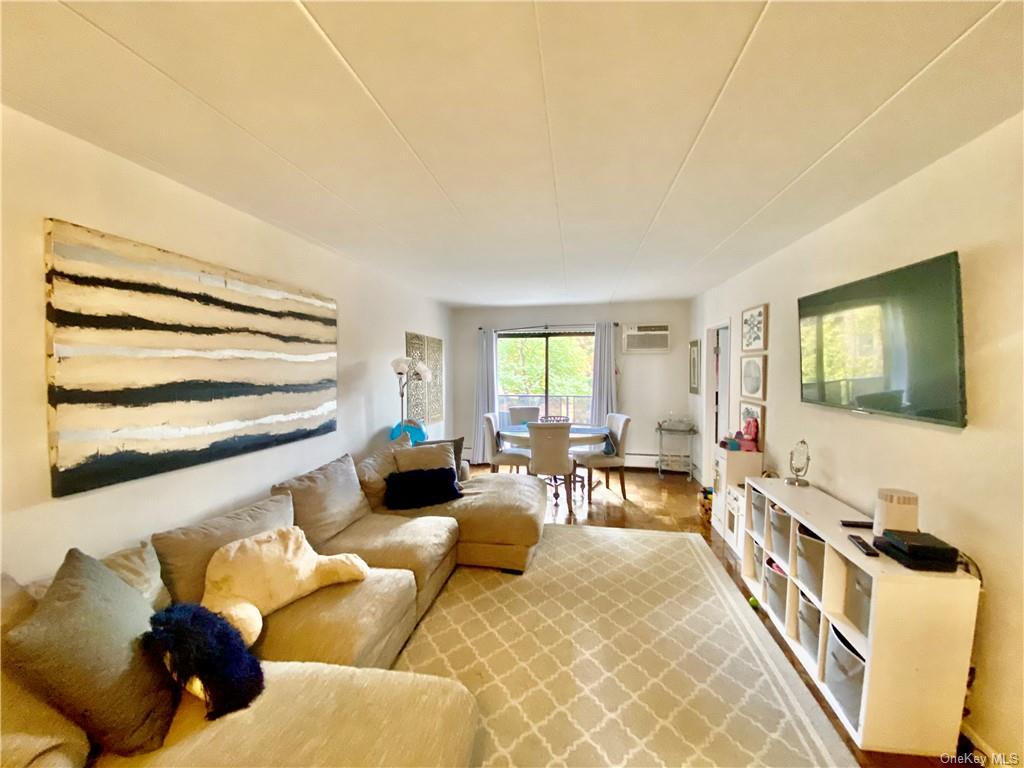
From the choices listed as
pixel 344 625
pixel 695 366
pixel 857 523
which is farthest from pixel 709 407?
pixel 344 625

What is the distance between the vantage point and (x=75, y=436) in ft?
4.82

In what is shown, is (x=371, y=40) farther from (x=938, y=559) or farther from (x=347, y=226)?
(x=938, y=559)

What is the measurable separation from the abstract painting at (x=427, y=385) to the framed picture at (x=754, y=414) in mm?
3373

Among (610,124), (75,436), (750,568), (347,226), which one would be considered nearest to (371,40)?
(610,124)

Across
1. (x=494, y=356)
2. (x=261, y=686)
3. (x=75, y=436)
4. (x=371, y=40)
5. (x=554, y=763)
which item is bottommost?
(x=554, y=763)

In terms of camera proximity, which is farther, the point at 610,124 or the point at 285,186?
the point at 285,186

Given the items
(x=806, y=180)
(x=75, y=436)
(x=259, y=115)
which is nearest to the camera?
(x=259, y=115)

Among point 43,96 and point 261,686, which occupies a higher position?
point 43,96

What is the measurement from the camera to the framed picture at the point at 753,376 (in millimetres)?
3138

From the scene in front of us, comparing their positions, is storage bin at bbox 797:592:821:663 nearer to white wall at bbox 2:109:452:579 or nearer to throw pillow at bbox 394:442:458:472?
throw pillow at bbox 394:442:458:472

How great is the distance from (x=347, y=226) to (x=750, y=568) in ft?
11.6

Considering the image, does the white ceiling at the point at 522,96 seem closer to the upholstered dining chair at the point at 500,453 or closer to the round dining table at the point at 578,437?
the round dining table at the point at 578,437

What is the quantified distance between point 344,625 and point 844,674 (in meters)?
2.11

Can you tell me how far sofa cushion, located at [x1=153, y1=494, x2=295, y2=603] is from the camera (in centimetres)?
153
